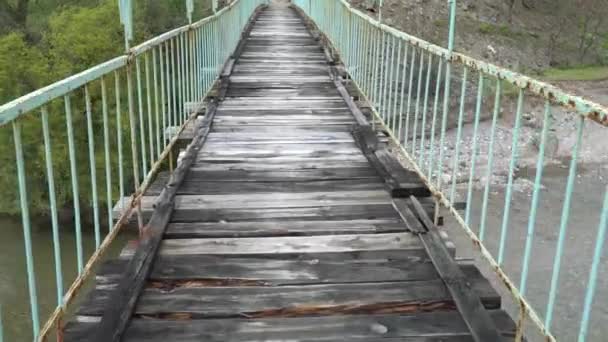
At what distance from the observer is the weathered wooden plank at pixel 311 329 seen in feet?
8.13

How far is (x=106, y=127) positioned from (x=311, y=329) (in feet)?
5.08

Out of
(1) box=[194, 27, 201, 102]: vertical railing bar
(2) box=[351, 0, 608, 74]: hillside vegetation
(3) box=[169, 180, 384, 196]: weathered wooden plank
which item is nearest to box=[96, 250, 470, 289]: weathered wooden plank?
(3) box=[169, 180, 384, 196]: weathered wooden plank

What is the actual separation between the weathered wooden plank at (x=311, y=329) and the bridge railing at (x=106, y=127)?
342 millimetres

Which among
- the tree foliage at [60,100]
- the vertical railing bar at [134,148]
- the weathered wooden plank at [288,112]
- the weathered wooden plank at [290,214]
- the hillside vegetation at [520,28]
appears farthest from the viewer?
the hillside vegetation at [520,28]

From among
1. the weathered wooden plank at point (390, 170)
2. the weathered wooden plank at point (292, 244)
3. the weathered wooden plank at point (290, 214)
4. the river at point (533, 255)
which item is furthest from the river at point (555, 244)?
the weathered wooden plank at point (292, 244)

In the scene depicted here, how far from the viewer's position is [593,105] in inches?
72.5

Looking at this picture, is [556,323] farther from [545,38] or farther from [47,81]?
[545,38]

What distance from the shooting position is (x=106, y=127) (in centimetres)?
314

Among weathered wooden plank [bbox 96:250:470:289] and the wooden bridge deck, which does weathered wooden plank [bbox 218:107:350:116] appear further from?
weathered wooden plank [bbox 96:250:470:289]

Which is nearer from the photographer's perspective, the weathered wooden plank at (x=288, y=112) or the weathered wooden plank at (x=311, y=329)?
the weathered wooden plank at (x=311, y=329)

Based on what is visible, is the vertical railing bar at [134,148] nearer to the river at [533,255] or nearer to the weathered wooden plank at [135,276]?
the weathered wooden plank at [135,276]

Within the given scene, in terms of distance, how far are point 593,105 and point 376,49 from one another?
14.6 ft

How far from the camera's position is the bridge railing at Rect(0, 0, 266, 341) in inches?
85.3

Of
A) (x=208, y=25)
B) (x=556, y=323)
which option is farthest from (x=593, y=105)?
(x=556, y=323)
